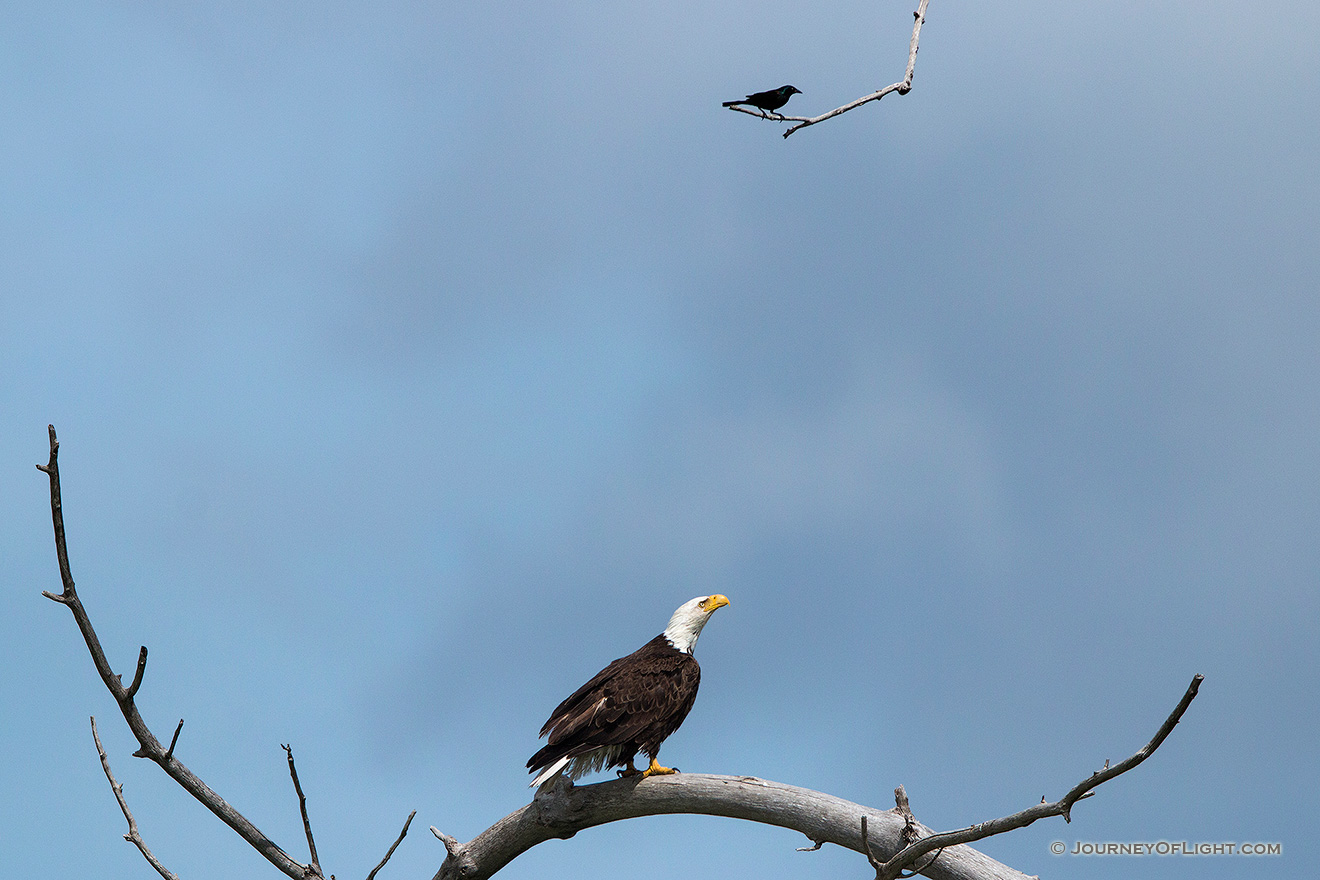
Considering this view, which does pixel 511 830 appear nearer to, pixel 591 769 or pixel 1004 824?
pixel 591 769

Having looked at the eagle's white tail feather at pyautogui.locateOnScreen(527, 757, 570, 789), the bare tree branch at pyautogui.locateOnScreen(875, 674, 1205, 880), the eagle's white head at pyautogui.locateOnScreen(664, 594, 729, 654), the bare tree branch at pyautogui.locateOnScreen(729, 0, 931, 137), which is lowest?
the bare tree branch at pyautogui.locateOnScreen(875, 674, 1205, 880)

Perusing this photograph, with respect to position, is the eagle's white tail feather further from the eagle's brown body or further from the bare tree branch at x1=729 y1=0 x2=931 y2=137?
the bare tree branch at x1=729 y1=0 x2=931 y2=137

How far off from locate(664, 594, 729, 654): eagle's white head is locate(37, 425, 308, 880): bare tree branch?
10.1 feet

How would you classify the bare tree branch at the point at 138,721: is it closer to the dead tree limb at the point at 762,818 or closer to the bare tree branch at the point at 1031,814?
the dead tree limb at the point at 762,818

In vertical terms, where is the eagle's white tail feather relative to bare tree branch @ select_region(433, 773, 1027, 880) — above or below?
above

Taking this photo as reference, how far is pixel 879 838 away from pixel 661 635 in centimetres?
261

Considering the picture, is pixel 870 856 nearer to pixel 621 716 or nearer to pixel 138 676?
pixel 621 716

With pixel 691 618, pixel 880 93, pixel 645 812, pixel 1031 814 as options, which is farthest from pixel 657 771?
pixel 880 93

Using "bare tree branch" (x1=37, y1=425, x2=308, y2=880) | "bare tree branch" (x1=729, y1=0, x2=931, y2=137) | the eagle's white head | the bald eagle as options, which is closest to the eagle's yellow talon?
the bald eagle

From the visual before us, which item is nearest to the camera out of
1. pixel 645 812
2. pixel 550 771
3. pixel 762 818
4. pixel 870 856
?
pixel 870 856

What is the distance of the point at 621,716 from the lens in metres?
7.08

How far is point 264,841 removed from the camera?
257 inches

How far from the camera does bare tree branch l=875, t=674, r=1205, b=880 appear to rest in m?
4.18

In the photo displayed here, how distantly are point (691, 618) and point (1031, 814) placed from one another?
359cm
